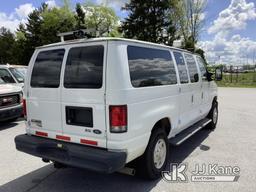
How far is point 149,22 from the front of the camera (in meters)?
29.7

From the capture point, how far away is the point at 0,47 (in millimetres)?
49438

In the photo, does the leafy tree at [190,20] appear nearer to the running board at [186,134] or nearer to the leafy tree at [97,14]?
the leafy tree at [97,14]

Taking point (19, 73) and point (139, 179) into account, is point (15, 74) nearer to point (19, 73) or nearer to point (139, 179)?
point (19, 73)

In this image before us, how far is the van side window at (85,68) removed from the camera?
3240 millimetres

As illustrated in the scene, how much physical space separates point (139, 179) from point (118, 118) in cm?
139

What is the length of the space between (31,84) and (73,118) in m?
1.07

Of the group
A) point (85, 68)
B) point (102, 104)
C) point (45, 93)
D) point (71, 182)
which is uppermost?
point (85, 68)

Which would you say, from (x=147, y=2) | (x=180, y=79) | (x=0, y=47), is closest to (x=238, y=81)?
(x=147, y=2)

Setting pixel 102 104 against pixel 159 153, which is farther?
pixel 159 153

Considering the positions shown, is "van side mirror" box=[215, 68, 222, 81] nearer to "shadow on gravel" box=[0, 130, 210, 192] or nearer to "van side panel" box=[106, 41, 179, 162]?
"van side panel" box=[106, 41, 179, 162]

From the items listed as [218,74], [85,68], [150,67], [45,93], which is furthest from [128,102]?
[218,74]

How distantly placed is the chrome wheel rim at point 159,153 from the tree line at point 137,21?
2032 cm

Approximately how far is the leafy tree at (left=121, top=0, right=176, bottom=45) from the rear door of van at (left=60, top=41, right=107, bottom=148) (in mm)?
27018

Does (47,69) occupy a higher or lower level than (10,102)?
higher
